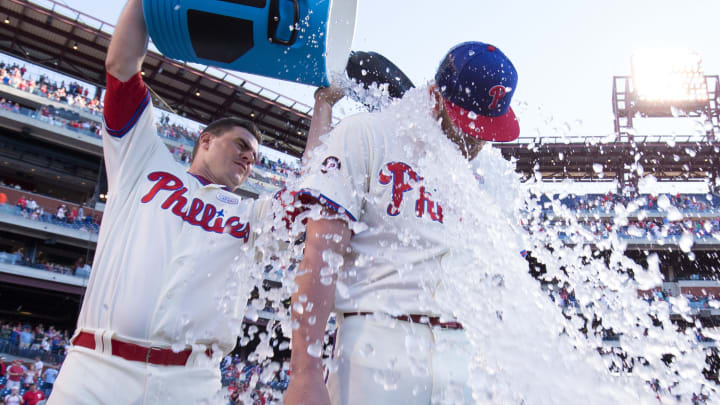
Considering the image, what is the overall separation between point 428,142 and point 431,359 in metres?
0.68

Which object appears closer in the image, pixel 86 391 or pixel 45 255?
pixel 86 391

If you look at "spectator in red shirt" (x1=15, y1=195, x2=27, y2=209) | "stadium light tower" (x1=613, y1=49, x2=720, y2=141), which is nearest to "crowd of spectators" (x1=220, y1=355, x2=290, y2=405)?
"spectator in red shirt" (x1=15, y1=195, x2=27, y2=209)

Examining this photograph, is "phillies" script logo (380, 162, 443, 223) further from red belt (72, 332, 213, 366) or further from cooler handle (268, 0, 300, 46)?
red belt (72, 332, 213, 366)

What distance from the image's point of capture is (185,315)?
2.11 m

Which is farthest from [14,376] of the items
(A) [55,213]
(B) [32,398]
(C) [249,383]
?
(A) [55,213]

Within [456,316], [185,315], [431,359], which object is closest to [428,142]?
[456,316]

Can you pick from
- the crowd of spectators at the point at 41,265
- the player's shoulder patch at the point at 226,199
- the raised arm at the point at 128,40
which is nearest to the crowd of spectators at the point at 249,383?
the player's shoulder patch at the point at 226,199

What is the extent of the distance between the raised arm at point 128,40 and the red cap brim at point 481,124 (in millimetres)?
1388

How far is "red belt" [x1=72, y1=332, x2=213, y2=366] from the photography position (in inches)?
78.7

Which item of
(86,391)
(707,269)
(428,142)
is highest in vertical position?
(707,269)

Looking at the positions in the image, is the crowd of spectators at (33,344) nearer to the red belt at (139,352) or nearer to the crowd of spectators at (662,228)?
the red belt at (139,352)

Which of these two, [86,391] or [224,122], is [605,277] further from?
[86,391]

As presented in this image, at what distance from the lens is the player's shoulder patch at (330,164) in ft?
4.81

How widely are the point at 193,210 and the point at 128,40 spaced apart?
775 millimetres
